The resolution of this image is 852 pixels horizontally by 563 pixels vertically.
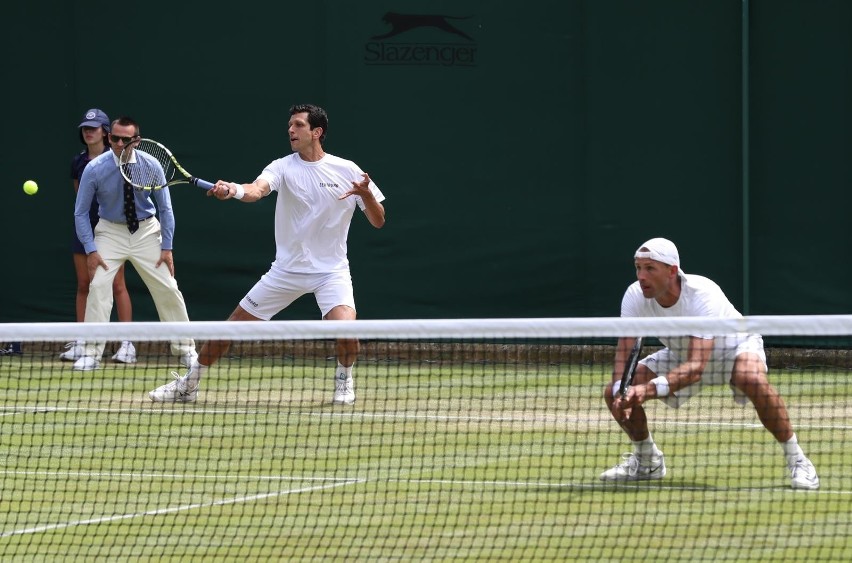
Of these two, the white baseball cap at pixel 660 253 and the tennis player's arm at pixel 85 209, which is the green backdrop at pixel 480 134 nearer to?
the tennis player's arm at pixel 85 209

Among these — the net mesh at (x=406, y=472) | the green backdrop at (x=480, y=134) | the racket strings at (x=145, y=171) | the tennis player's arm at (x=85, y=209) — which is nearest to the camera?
the net mesh at (x=406, y=472)

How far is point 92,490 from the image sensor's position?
7.17 meters

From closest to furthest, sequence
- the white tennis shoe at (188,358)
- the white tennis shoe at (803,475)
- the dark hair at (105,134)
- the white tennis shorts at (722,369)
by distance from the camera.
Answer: the white tennis shoe at (803,475) → the white tennis shorts at (722,369) → the white tennis shoe at (188,358) → the dark hair at (105,134)

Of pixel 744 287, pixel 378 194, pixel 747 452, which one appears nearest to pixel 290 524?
pixel 747 452

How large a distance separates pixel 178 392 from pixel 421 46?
3855mm

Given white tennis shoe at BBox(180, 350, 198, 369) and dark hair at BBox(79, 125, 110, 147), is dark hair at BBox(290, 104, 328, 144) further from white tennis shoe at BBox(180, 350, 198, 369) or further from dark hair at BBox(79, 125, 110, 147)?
dark hair at BBox(79, 125, 110, 147)

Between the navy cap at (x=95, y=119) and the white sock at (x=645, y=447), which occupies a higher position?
the navy cap at (x=95, y=119)

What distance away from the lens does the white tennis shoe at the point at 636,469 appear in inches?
283

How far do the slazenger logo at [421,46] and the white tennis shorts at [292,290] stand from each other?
309 cm

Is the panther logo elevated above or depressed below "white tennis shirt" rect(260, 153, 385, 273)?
above

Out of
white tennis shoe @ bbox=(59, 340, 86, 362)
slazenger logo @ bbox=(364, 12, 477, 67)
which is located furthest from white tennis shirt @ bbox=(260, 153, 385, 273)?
slazenger logo @ bbox=(364, 12, 477, 67)

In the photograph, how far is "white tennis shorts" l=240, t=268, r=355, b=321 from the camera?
10.0 metres

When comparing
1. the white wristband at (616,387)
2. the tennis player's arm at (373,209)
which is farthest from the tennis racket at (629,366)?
the tennis player's arm at (373,209)

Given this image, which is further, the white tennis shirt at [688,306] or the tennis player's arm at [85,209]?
the tennis player's arm at [85,209]
